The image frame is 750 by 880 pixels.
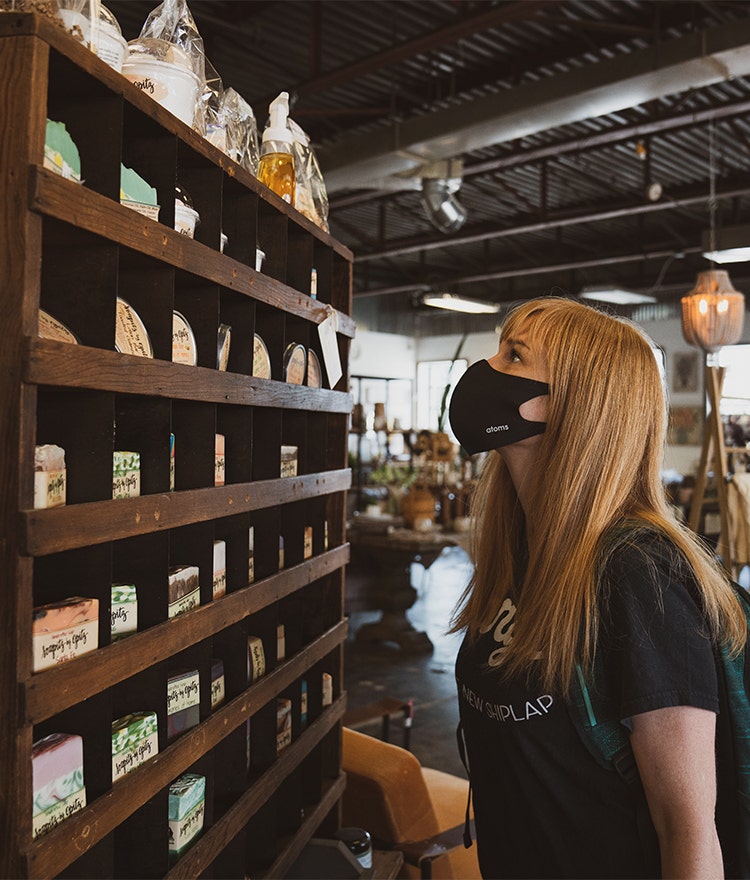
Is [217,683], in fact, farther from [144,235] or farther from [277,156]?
[277,156]

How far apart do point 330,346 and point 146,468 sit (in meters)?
0.76

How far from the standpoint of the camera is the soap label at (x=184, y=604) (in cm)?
121

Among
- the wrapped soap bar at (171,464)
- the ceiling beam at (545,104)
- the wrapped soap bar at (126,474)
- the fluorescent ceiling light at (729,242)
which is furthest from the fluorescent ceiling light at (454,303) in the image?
the wrapped soap bar at (126,474)

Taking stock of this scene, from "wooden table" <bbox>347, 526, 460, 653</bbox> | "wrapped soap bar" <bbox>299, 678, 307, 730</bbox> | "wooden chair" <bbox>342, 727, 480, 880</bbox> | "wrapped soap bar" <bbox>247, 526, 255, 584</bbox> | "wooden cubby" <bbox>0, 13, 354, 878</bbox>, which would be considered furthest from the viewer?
"wooden table" <bbox>347, 526, 460, 653</bbox>

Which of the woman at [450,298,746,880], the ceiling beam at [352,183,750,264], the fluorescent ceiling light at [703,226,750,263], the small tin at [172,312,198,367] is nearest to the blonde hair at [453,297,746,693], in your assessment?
the woman at [450,298,746,880]

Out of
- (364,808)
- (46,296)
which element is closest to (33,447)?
(46,296)

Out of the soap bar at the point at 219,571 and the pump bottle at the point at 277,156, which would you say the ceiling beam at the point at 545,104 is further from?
the soap bar at the point at 219,571

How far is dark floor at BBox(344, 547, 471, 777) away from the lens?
430 cm

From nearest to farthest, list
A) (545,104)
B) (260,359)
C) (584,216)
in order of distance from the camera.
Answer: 1. (260,359)
2. (545,104)
3. (584,216)

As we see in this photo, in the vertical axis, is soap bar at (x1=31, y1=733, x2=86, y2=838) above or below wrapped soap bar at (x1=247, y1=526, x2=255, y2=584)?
below

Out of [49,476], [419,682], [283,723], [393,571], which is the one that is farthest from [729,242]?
[49,476]

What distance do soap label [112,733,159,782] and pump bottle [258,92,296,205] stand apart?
3.42 feet

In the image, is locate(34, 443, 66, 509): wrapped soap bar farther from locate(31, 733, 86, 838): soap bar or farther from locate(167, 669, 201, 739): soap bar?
locate(167, 669, 201, 739): soap bar

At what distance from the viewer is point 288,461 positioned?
1722 mm
